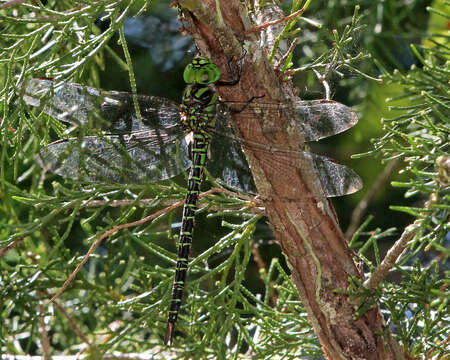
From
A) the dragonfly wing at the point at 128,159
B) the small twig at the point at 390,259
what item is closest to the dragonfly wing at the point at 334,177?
the small twig at the point at 390,259

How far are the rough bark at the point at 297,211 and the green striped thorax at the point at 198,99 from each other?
10 cm

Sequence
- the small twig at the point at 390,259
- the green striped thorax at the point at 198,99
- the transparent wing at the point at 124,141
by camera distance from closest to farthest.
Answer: the small twig at the point at 390,259
the green striped thorax at the point at 198,99
the transparent wing at the point at 124,141

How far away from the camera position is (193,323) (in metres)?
1.68

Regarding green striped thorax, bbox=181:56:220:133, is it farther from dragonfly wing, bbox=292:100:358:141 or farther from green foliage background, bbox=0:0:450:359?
dragonfly wing, bbox=292:100:358:141

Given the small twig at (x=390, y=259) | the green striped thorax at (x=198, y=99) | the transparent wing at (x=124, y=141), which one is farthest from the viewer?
the transparent wing at (x=124, y=141)

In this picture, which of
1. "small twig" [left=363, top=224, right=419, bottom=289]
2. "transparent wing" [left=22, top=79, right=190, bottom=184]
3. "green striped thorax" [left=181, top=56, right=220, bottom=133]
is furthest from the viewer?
"transparent wing" [left=22, top=79, right=190, bottom=184]

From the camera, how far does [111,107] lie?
1690mm

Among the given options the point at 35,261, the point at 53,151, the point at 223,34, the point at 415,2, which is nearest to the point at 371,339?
the point at 223,34

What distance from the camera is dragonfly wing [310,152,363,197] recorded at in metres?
1.48

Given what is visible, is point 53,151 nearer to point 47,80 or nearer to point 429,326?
point 47,80

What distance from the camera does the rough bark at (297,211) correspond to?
1.32 m

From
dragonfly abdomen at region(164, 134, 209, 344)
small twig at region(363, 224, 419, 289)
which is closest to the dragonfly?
dragonfly abdomen at region(164, 134, 209, 344)

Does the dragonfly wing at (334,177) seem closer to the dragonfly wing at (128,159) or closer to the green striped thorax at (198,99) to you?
the green striped thorax at (198,99)

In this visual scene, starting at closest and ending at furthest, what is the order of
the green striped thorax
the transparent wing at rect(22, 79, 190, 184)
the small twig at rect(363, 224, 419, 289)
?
the small twig at rect(363, 224, 419, 289) < the green striped thorax < the transparent wing at rect(22, 79, 190, 184)
